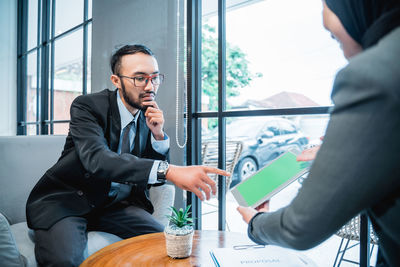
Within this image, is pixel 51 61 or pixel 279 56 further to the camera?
pixel 51 61

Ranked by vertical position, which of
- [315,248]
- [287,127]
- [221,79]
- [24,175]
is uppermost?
[221,79]

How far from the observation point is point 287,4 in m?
1.90

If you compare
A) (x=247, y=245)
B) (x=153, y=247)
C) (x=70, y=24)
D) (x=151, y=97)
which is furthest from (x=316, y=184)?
(x=70, y=24)

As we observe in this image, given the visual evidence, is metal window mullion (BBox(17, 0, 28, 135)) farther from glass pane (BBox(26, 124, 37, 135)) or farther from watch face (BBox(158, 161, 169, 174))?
watch face (BBox(158, 161, 169, 174))

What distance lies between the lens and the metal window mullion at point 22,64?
5609mm

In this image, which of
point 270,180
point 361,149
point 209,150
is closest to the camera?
point 361,149

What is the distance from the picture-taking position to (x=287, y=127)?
3.29 meters

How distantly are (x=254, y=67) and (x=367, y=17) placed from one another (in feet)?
5.18

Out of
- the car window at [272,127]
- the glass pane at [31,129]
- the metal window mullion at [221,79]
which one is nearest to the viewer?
the metal window mullion at [221,79]

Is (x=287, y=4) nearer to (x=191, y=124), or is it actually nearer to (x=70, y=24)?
(x=191, y=124)

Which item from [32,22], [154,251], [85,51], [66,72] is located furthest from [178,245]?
[32,22]

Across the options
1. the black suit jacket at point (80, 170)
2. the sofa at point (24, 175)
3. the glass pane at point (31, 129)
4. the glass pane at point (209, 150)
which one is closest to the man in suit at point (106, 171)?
the black suit jacket at point (80, 170)

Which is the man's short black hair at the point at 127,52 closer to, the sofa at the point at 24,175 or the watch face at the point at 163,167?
the sofa at the point at 24,175

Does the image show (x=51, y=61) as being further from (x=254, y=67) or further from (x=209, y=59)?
(x=254, y=67)
